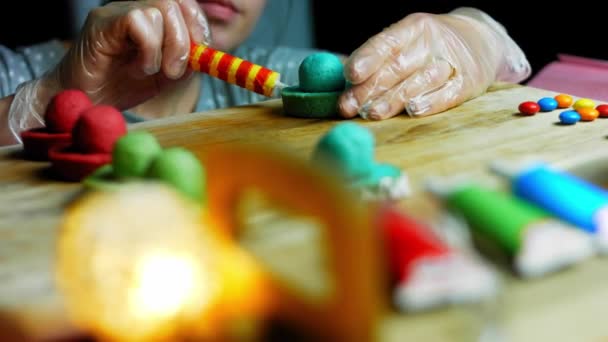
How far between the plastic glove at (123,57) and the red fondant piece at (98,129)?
0.99ft

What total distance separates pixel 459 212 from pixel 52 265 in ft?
1.01

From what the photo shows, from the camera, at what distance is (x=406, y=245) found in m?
0.44

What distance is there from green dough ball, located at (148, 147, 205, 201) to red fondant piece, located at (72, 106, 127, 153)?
0.13 m

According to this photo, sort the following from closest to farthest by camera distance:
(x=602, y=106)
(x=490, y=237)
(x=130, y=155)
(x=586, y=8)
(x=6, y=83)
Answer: (x=490, y=237), (x=130, y=155), (x=602, y=106), (x=586, y=8), (x=6, y=83)

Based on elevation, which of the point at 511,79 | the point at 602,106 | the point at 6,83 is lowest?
the point at 6,83

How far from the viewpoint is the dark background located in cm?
143

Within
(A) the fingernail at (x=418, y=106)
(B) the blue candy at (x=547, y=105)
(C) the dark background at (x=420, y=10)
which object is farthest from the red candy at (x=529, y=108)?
(C) the dark background at (x=420, y=10)

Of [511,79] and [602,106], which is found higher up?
[602,106]

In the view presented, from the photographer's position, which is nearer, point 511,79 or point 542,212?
point 542,212

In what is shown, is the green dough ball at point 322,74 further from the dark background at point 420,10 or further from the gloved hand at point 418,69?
the dark background at point 420,10

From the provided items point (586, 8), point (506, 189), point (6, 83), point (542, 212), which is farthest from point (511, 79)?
point (6, 83)

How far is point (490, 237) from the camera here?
50 cm

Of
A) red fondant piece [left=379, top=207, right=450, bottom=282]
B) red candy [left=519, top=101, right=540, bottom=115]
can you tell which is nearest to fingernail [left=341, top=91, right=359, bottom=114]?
red candy [left=519, top=101, right=540, bottom=115]

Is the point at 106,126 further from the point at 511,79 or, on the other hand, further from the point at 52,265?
the point at 511,79
